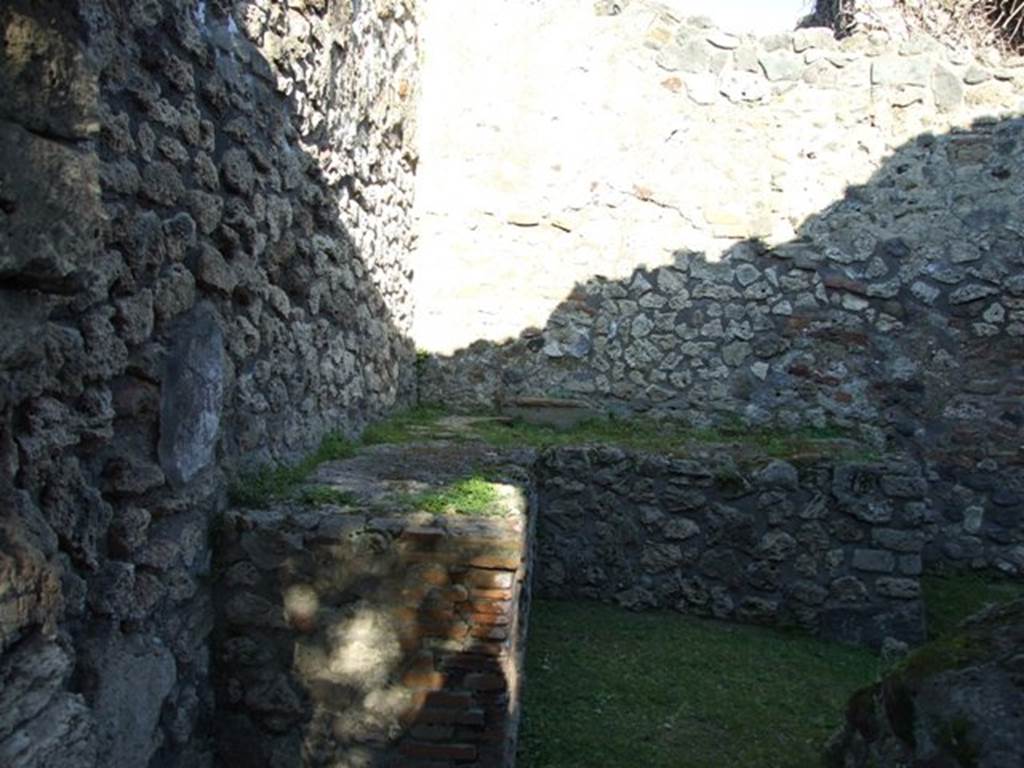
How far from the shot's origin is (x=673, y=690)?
11.8ft

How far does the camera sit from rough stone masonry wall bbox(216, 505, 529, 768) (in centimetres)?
250

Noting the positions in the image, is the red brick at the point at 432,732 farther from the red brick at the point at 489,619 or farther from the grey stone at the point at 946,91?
the grey stone at the point at 946,91

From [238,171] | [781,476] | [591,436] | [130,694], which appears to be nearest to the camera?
[130,694]

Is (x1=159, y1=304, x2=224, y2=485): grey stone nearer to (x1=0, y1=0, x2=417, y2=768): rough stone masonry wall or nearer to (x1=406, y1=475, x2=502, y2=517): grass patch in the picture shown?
(x1=0, y1=0, x2=417, y2=768): rough stone masonry wall

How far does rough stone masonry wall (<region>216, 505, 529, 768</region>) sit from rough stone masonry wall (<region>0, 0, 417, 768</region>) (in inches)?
5.0

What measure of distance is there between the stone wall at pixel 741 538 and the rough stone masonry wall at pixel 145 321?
4.65 ft

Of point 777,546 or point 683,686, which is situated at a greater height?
point 777,546

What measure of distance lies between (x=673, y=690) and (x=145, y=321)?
2468 mm

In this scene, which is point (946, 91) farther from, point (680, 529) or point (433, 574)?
point (433, 574)

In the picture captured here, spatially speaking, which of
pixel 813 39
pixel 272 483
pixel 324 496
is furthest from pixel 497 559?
pixel 813 39

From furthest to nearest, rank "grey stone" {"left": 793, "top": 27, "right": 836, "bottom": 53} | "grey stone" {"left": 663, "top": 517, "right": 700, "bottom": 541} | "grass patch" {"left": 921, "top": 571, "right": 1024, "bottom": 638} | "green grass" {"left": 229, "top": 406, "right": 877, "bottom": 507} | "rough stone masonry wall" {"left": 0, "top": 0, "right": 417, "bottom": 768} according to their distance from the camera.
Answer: "grey stone" {"left": 793, "top": 27, "right": 836, "bottom": 53} → "grass patch" {"left": 921, "top": 571, "right": 1024, "bottom": 638} → "grey stone" {"left": 663, "top": 517, "right": 700, "bottom": 541} → "green grass" {"left": 229, "top": 406, "right": 877, "bottom": 507} → "rough stone masonry wall" {"left": 0, "top": 0, "right": 417, "bottom": 768}

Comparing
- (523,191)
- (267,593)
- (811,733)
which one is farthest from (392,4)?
(811,733)

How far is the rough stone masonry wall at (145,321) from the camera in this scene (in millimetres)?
1254

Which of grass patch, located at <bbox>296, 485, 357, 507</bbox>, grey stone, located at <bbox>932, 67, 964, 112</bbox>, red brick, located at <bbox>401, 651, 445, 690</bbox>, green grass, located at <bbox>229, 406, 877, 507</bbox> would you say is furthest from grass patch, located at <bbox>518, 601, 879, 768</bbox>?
grey stone, located at <bbox>932, 67, 964, 112</bbox>
